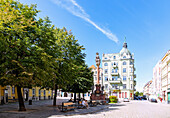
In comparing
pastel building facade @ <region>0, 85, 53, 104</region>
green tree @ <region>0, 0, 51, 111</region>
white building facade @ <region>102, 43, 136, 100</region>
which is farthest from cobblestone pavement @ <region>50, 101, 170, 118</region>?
white building facade @ <region>102, 43, 136, 100</region>

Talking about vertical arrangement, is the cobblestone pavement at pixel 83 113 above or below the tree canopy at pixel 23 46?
below

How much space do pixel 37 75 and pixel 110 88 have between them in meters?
61.8

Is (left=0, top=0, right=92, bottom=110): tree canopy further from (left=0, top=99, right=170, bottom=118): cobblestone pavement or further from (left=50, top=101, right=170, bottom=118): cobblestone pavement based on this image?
(left=50, top=101, right=170, bottom=118): cobblestone pavement

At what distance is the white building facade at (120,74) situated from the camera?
243ft

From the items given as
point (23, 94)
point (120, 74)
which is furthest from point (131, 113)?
point (120, 74)

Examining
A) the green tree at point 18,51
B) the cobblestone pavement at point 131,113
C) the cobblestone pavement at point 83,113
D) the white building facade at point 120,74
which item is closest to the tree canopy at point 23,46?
the green tree at point 18,51

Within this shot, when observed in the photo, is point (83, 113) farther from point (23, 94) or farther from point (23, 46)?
point (23, 94)

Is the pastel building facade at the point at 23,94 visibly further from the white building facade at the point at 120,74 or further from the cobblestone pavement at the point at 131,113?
the white building facade at the point at 120,74

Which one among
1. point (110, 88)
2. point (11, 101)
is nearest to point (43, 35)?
point (11, 101)

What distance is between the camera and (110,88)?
76062 millimetres

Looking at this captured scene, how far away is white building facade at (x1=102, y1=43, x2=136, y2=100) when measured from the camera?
74188 mm

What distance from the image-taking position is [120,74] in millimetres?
76250

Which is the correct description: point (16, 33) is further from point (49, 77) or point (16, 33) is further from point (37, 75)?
point (49, 77)

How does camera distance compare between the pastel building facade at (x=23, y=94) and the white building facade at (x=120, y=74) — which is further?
the white building facade at (x=120, y=74)
